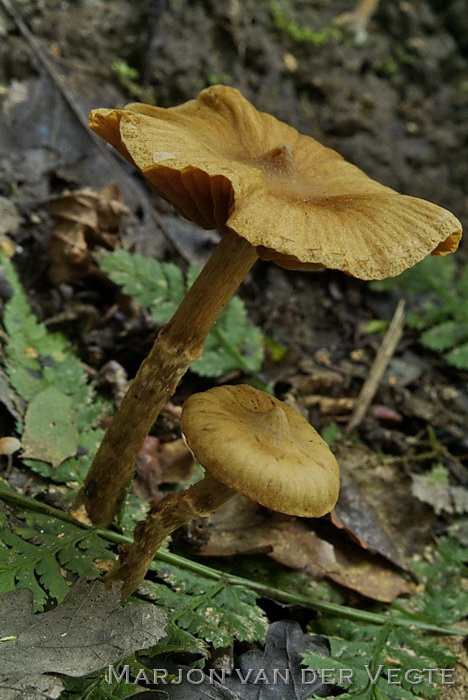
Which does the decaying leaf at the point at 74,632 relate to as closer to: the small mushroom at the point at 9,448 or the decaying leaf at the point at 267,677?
the decaying leaf at the point at 267,677

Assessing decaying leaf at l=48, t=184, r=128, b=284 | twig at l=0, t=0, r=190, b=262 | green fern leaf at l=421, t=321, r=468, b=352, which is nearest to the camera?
decaying leaf at l=48, t=184, r=128, b=284

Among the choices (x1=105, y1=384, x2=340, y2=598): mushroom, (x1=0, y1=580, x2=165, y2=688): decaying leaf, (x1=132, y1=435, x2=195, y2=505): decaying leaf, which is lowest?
(x1=132, y1=435, x2=195, y2=505): decaying leaf

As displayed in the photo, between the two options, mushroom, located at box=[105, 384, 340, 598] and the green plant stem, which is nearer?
mushroom, located at box=[105, 384, 340, 598]

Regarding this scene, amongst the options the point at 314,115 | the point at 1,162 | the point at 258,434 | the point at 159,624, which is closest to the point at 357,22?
the point at 314,115

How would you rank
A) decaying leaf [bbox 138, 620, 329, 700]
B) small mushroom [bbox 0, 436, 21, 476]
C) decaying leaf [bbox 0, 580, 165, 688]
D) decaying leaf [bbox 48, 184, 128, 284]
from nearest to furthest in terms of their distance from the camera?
decaying leaf [bbox 0, 580, 165, 688] → decaying leaf [bbox 138, 620, 329, 700] → small mushroom [bbox 0, 436, 21, 476] → decaying leaf [bbox 48, 184, 128, 284]

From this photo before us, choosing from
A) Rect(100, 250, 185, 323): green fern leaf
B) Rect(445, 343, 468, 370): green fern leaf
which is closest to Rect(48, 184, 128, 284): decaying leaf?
Rect(100, 250, 185, 323): green fern leaf

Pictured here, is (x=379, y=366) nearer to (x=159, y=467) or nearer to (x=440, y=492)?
(x=440, y=492)

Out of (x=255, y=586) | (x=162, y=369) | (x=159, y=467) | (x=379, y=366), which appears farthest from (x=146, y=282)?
(x=379, y=366)

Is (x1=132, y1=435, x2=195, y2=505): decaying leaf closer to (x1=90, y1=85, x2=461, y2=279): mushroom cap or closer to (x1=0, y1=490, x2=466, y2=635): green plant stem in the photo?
(x1=0, y1=490, x2=466, y2=635): green plant stem
